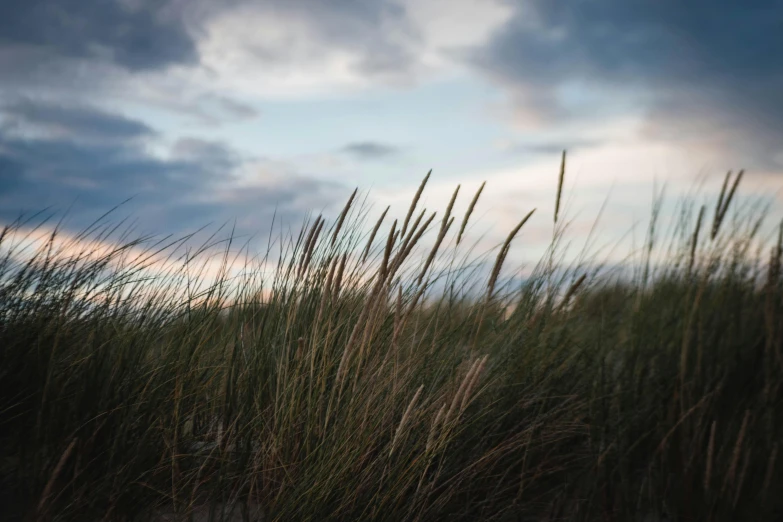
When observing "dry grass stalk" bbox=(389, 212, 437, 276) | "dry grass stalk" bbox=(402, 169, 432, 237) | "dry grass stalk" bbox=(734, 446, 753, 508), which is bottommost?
"dry grass stalk" bbox=(734, 446, 753, 508)

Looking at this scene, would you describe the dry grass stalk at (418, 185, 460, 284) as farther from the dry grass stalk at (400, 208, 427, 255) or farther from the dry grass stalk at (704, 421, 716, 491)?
the dry grass stalk at (704, 421, 716, 491)

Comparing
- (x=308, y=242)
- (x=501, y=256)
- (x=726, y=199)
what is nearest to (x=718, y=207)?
(x=726, y=199)

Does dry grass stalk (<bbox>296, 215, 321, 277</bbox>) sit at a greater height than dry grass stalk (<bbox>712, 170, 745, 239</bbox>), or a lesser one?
lesser

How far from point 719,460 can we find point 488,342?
1098 millimetres

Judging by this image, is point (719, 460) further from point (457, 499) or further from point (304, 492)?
point (304, 492)

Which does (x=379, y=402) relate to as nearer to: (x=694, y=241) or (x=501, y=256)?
(x=501, y=256)

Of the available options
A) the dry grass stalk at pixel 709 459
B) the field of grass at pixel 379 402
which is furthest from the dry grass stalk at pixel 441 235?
the dry grass stalk at pixel 709 459

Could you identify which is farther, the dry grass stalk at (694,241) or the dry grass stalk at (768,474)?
the dry grass stalk at (694,241)

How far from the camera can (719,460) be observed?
281 centimetres

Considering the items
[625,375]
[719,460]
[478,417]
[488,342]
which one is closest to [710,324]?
[625,375]

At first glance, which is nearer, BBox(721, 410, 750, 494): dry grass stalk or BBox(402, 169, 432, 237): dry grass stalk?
BBox(721, 410, 750, 494): dry grass stalk

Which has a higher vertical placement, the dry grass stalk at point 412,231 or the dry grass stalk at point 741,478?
the dry grass stalk at point 412,231

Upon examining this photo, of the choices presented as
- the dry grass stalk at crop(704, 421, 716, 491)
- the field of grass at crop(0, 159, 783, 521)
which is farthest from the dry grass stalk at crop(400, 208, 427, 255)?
the dry grass stalk at crop(704, 421, 716, 491)

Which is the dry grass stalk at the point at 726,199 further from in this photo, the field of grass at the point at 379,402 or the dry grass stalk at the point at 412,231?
the dry grass stalk at the point at 412,231
